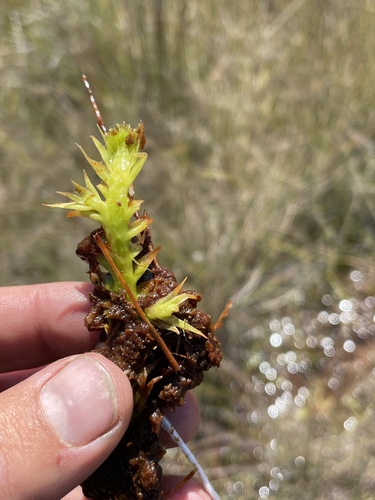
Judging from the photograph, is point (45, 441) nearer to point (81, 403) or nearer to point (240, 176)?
point (81, 403)

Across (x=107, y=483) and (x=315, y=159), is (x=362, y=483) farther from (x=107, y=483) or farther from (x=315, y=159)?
(x=315, y=159)

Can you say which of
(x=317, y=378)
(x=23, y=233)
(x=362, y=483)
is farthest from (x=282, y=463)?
(x=23, y=233)

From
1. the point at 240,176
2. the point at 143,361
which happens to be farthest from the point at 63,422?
the point at 240,176

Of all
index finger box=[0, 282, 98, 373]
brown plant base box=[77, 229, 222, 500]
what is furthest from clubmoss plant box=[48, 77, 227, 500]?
index finger box=[0, 282, 98, 373]

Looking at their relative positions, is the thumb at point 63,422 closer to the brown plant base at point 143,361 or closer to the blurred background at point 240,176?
the brown plant base at point 143,361

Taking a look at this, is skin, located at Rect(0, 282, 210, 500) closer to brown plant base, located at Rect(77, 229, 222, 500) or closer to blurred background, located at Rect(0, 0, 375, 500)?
brown plant base, located at Rect(77, 229, 222, 500)
